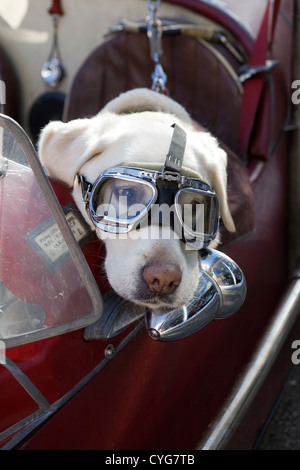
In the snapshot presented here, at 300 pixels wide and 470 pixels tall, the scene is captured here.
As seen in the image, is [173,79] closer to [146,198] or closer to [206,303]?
[146,198]

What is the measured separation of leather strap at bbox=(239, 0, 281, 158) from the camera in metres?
2.04

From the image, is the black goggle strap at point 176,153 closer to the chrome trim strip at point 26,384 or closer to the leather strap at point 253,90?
the chrome trim strip at point 26,384

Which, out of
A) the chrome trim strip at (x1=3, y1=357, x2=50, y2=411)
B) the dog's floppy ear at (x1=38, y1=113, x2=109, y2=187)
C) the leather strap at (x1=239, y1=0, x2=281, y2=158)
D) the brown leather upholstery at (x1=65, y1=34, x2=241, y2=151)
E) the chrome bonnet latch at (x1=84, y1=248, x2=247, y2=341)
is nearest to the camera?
the chrome trim strip at (x1=3, y1=357, x2=50, y2=411)

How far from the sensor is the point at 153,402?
4.48 feet

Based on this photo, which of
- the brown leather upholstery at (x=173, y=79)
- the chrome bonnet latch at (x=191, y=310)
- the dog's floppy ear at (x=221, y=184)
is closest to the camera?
the chrome bonnet latch at (x=191, y=310)

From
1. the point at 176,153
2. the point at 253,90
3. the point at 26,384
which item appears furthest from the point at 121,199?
the point at 253,90

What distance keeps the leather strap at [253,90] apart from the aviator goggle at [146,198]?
0.84 metres

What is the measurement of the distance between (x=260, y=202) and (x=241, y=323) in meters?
0.45

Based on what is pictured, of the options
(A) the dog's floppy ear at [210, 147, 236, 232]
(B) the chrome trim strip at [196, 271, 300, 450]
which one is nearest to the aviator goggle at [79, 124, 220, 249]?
(A) the dog's floppy ear at [210, 147, 236, 232]

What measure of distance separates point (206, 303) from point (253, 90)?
113 centimetres

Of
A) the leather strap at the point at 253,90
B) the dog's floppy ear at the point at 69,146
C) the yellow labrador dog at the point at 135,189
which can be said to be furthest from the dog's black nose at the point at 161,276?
the leather strap at the point at 253,90

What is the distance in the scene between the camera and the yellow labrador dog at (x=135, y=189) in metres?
1.19

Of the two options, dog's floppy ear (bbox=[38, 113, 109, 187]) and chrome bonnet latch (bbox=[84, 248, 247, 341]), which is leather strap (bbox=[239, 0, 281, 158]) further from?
chrome bonnet latch (bbox=[84, 248, 247, 341])
